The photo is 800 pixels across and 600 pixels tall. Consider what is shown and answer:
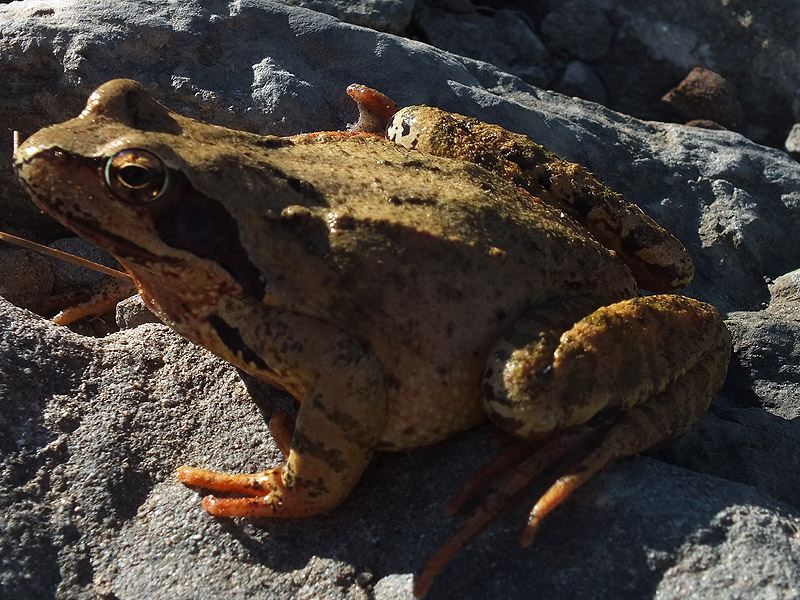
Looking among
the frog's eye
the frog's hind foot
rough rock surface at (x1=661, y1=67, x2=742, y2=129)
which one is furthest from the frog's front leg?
rough rock surface at (x1=661, y1=67, x2=742, y2=129)

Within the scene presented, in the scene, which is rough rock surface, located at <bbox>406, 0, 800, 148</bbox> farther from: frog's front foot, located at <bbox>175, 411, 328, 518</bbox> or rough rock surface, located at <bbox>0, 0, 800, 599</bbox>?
frog's front foot, located at <bbox>175, 411, 328, 518</bbox>

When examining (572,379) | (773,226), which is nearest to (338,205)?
(572,379)

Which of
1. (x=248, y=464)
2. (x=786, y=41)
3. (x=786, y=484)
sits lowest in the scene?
(x=248, y=464)

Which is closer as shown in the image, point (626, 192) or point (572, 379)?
point (572, 379)

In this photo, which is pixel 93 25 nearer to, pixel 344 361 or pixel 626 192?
pixel 344 361

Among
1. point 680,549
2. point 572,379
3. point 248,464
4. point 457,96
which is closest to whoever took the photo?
point 680,549

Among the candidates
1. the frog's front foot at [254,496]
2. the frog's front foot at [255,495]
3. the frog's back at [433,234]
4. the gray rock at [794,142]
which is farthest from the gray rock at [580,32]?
the frog's front foot at [254,496]

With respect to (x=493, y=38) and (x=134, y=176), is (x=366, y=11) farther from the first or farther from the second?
(x=134, y=176)

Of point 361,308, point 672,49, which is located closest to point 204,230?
point 361,308
